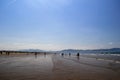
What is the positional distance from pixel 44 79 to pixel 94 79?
489 centimetres

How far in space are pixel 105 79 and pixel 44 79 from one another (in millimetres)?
6057

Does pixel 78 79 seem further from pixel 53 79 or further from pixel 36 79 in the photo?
pixel 36 79

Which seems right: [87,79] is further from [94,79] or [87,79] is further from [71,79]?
[71,79]

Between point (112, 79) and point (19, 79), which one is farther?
point (112, 79)

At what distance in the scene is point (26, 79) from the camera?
11531 millimetres

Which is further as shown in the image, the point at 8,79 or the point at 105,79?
the point at 105,79

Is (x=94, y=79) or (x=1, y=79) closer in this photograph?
(x=1, y=79)

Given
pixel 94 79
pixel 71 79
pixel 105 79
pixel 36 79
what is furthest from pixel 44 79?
pixel 105 79

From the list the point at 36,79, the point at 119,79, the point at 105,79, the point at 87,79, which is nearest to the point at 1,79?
the point at 36,79

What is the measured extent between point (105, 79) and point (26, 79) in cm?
769

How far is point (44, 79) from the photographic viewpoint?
11.8 meters

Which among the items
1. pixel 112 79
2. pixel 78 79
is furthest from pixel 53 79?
pixel 112 79

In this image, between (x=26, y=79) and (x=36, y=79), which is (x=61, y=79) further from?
(x=26, y=79)

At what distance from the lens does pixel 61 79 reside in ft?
39.7
